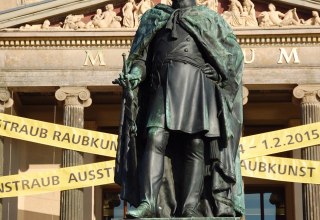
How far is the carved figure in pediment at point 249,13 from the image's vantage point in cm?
3297

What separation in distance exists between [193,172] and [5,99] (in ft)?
84.1

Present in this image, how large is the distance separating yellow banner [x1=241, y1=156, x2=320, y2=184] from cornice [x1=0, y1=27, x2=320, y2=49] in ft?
15.5

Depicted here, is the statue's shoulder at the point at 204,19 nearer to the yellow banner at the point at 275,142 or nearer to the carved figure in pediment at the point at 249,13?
the yellow banner at the point at 275,142

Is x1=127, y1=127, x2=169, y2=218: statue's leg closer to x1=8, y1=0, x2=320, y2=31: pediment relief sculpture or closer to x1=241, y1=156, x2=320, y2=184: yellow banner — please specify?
x1=241, y1=156, x2=320, y2=184: yellow banner

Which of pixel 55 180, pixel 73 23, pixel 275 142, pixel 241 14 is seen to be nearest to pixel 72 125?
pixel 55 180

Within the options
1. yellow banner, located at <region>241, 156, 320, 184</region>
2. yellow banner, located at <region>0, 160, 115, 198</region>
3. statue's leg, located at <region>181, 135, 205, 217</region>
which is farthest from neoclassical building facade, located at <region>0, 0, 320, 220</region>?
statue's leg, located at <region>181, 135, 205, 217</region>

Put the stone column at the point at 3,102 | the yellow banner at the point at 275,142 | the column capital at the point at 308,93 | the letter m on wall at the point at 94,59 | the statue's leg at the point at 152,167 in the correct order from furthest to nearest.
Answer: the letter m on wall at the point at 94,59 < the column capital at the point at 308,93 < the stone column at the point at 3,102 < the yellow banner at the point at 275,142 < the statue's leg at the point at 152,167

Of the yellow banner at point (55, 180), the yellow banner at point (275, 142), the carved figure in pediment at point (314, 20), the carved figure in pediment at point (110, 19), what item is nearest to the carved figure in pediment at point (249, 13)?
the carved figure in pediment at point (314, 20)

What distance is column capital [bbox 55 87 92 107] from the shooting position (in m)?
32.8

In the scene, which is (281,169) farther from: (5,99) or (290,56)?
(5,99)

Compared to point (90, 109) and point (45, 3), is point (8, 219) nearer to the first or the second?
point (90, 109)

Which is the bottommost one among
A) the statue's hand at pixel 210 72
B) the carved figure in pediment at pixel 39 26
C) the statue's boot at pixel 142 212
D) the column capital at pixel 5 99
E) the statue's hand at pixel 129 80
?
the statue's boot at pixel 142 212

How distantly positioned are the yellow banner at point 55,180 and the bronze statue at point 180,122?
72.2 feet

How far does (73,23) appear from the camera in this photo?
1300 inches
